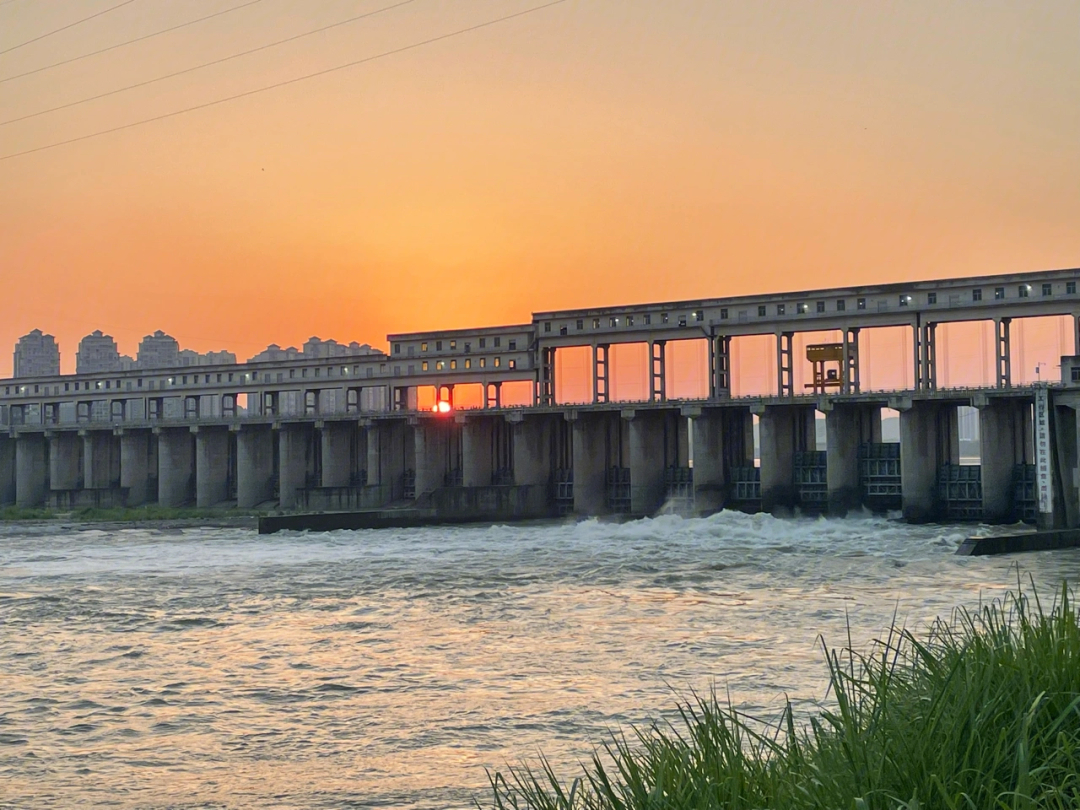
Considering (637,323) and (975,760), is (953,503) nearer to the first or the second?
(637,323)

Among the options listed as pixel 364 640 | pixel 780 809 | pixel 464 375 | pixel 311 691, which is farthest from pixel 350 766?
pixel 464 375

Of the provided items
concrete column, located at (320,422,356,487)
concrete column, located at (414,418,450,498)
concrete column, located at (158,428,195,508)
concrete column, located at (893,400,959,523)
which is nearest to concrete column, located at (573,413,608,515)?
concrete column, located at (414,418,450,498)

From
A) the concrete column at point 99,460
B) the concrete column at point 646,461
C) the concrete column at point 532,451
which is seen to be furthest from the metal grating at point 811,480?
the concrete column at point 99,460

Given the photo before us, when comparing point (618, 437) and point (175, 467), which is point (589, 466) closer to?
point (618, 437)

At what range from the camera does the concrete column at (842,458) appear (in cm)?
5278

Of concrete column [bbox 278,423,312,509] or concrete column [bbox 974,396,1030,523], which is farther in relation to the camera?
concrete column [bbox 278,423,312,509]

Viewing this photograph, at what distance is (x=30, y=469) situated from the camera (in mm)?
87688

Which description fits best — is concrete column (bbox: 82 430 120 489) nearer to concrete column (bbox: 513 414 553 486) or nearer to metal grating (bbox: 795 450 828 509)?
concrete column (bbox: 513 414 553 486)

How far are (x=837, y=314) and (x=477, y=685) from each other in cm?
4568

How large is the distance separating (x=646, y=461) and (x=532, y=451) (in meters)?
7.49

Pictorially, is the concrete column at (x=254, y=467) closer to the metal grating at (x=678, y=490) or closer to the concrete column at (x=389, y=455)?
the concrete column at (x=389, y=455)

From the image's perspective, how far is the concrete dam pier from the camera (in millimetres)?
50750

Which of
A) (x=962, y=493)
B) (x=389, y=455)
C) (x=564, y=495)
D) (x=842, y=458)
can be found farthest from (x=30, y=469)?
(x=962, y=493)

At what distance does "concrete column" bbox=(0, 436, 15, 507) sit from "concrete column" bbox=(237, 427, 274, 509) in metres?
25.4
